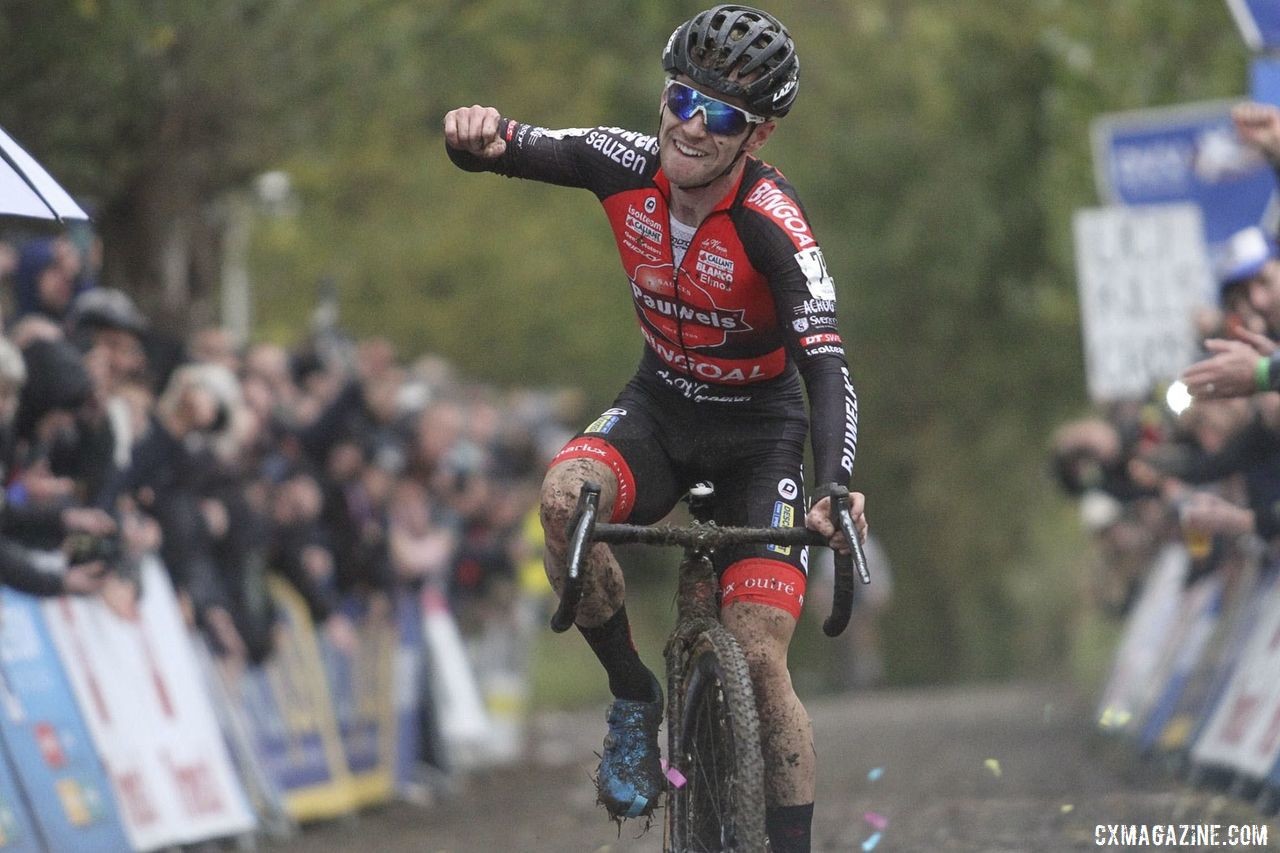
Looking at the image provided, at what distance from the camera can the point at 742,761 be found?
6805 mm

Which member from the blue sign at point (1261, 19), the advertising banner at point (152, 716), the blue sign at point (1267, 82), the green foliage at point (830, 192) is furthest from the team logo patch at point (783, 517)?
the green foliage at point (830, 192)

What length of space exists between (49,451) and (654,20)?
11.2 m

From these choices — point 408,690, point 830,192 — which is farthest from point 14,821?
point 830,192

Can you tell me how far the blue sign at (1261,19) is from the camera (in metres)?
11.9

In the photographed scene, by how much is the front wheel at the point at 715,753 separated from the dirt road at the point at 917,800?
1018mm

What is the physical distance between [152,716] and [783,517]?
15.5ft

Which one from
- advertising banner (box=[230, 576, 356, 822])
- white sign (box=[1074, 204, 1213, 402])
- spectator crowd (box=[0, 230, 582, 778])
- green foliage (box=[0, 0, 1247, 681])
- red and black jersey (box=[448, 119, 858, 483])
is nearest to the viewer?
red and black jersey (box=[448, 119, 858, 483])

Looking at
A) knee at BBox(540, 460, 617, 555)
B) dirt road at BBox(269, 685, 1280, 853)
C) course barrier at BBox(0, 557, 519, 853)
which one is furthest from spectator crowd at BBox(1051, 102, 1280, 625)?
course barrier at BBox(0, 557, 519, 853)

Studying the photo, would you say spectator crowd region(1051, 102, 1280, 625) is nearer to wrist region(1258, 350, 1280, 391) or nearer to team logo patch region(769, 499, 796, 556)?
wrist region(1258, 350, 1280, 391)

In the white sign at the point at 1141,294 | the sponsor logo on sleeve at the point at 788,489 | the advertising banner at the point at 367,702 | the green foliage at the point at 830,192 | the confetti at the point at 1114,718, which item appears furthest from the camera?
the green foliage at the point at 830,192

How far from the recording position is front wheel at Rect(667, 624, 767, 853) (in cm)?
679

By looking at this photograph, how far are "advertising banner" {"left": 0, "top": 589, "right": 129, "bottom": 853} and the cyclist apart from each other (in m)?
3.05

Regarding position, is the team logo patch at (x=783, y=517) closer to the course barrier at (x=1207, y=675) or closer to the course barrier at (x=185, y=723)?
the course barrier at (x=185, y=723)

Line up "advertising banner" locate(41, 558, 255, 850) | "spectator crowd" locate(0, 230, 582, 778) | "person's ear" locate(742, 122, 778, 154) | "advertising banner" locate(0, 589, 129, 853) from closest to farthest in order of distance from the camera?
"person's ear" locate(742, 122, 778, 154) → "advertising banner" locate(0, 589, 129, 853) → "spectator crowd" locate(0, 230, 582, 778) → "advertising banner" locate(41, 558, 255, 850)
